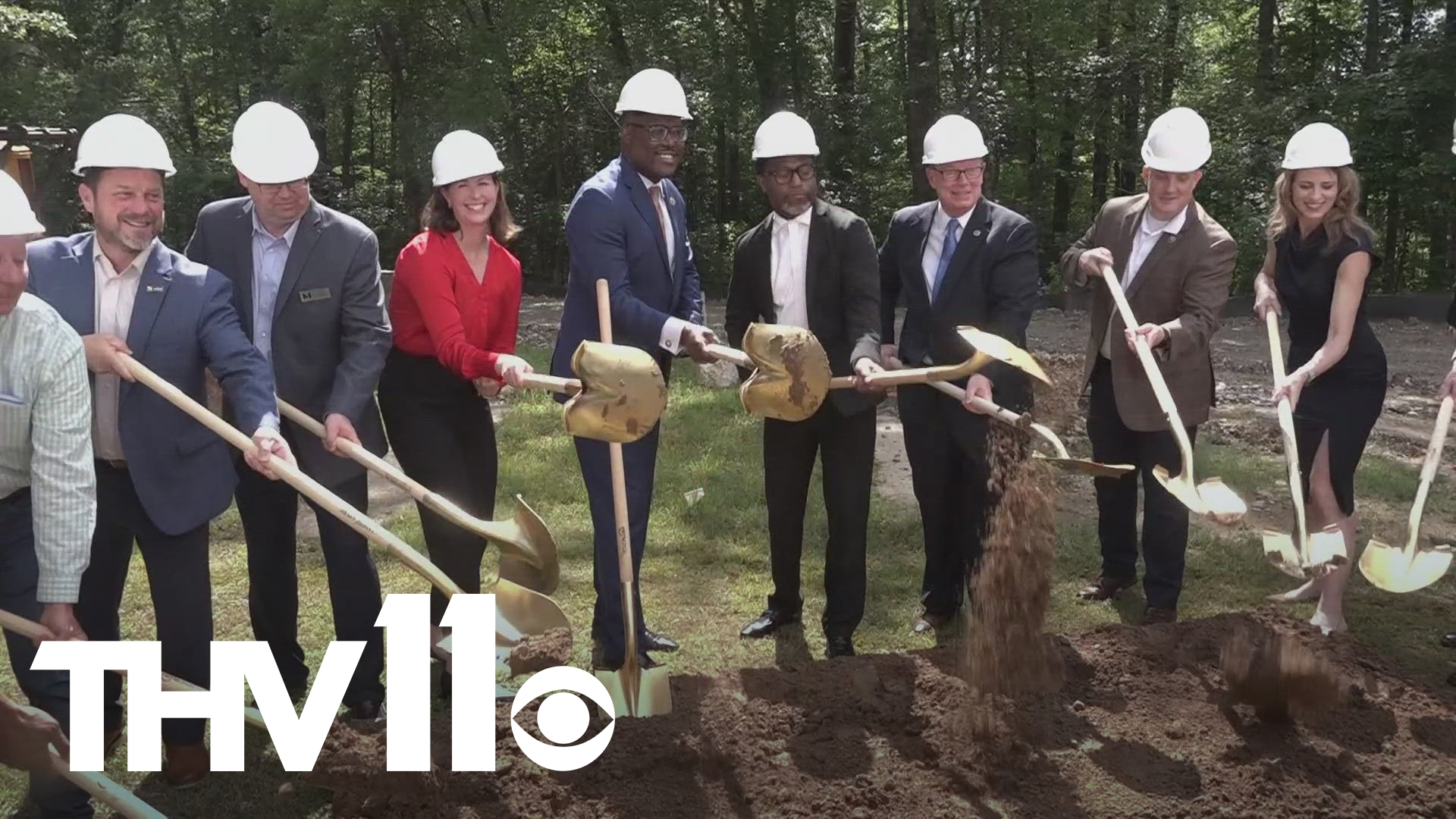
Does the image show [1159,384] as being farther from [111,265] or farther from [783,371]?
[111,265]

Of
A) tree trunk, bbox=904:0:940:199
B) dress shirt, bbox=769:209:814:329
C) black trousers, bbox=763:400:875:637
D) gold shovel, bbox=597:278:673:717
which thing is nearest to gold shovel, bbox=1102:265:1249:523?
black trousers, bbox=763:400:875:637

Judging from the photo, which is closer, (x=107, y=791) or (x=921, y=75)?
(x=107, y=791)

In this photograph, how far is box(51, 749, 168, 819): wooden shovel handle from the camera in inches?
→ 110

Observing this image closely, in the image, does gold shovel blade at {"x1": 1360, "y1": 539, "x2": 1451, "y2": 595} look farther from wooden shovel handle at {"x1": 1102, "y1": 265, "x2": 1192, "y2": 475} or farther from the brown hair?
the brown hair

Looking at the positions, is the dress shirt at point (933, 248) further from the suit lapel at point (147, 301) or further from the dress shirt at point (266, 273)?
the suit lapel at point (147, 301)

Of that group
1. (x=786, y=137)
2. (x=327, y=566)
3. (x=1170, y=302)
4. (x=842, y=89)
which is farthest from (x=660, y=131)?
(x=842, y=89)

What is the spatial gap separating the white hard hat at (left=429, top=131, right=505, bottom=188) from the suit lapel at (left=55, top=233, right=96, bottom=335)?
1.05 metres

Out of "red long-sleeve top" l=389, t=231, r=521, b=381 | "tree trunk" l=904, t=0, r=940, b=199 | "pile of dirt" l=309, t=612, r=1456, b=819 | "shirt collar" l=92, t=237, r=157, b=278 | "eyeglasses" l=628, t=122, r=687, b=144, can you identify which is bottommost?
"pile of dirt" l=309, t=612, r=1456, b=819

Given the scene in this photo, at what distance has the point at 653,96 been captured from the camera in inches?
159

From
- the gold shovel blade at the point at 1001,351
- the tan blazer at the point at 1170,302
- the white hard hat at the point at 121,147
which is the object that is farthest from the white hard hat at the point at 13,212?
the tan blazer at the point at 1170,302

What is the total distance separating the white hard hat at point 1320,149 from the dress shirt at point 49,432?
390cm

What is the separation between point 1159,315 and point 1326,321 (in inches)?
22.7

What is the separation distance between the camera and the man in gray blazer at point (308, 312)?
146 inches

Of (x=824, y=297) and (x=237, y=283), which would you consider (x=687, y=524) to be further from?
(x=237, y=283)
